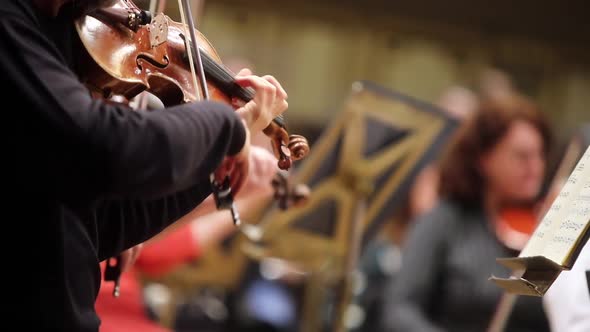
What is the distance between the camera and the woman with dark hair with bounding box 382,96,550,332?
2133 millimetres

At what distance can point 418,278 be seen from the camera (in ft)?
7.16

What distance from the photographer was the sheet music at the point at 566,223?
3.29 feet

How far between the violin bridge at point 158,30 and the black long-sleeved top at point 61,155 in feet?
0.42

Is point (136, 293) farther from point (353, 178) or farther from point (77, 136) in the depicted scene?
point (77, 136)

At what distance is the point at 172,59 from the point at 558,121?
181 inches

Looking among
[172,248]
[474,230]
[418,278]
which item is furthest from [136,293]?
[474,230]

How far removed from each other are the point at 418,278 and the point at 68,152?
1.54 m

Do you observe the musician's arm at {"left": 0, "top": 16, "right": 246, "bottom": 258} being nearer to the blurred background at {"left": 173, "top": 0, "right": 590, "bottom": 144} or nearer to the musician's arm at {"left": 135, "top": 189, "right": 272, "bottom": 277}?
the musician's arm at {"left": 135, "top": 189, "right": 272, "bottom": 277}

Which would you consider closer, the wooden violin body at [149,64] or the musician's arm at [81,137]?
the musician's arm at [81,137]

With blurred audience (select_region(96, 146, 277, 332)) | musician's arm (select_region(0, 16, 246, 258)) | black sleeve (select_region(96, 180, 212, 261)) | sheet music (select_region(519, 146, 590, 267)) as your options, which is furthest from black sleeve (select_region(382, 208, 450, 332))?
musician's arm (select_region(0, 16, 246, 258))

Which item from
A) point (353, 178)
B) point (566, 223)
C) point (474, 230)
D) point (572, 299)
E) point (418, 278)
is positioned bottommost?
point (418, 278)

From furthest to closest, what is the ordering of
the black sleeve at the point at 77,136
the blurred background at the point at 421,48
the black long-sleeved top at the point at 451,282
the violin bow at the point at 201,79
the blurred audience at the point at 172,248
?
the blurred background at the point at 421,48 → the black long-sleeved top at the point at 451,282 → the blurred audience at the point at 172,248 → the violin bow at the point at 201,79 → the black sleeve at the point at 77,136

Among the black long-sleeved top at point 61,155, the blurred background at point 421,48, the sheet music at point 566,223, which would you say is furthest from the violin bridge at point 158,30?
the blurred background at point 421,48

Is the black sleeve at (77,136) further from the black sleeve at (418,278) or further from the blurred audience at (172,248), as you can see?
the black sleeve at (418,278)
